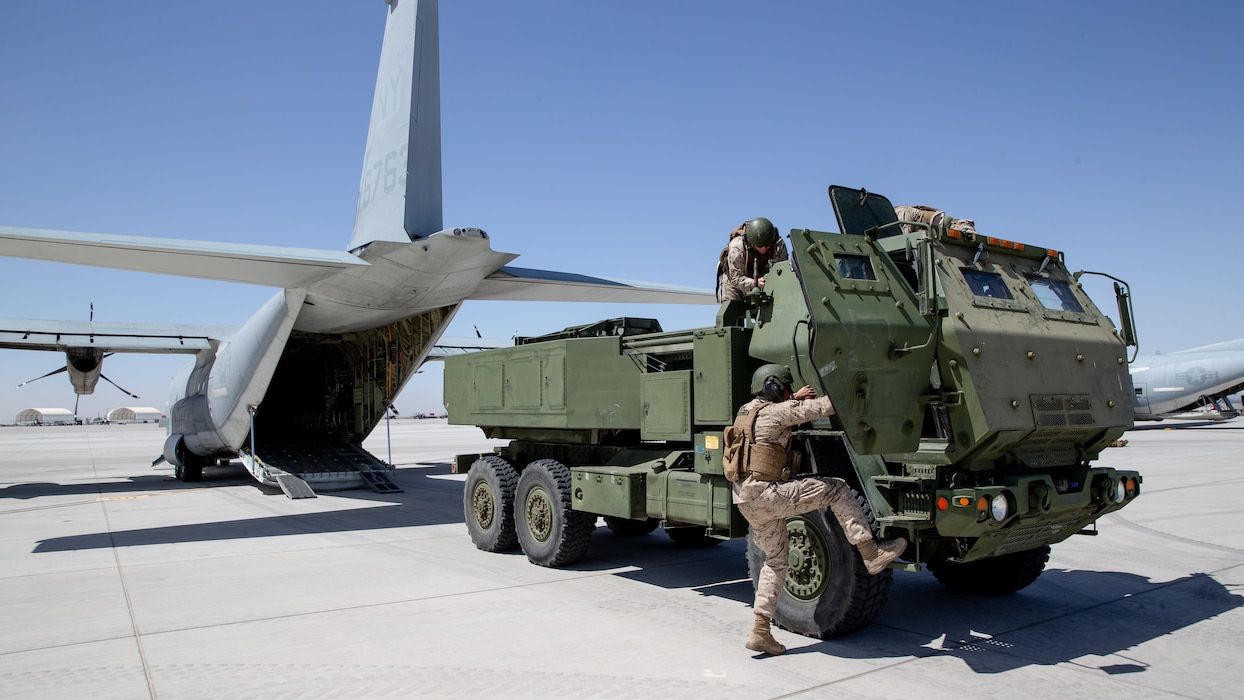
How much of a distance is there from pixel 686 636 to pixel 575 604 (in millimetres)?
1281

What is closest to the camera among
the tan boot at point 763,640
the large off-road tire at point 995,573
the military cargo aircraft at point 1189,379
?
the tan boot at point 763,640

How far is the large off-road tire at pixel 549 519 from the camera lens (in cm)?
791

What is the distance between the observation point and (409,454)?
30.0m

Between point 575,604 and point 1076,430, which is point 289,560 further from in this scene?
point 1076,430

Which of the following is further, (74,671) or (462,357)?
(462,357)

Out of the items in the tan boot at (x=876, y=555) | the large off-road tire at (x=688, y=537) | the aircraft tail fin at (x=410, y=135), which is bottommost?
the large off-road tire at (x=688, y=537)

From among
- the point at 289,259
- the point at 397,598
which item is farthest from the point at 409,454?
the point at 397,598

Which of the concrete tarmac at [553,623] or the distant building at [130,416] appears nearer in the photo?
the concrete tarmac at [553,623]

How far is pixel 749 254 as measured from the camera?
6668 millimetres

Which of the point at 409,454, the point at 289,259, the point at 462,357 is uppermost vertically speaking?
the point at 289,259

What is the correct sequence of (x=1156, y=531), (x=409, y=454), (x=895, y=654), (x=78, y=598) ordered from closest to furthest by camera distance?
(x=895, y=654) → (x=78, y=598) → (x=1156, y=531) → (x=409, y=454)

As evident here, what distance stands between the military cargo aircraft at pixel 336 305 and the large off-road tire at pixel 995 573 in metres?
7.75

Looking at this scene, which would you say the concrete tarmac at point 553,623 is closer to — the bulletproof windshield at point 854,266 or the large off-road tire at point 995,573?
the large off-road tire at point 995,573

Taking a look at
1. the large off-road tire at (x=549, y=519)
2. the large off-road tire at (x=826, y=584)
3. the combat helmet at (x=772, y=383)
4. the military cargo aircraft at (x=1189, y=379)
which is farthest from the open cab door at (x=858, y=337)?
the military cargo aircraft at (x=1189, y=379)
